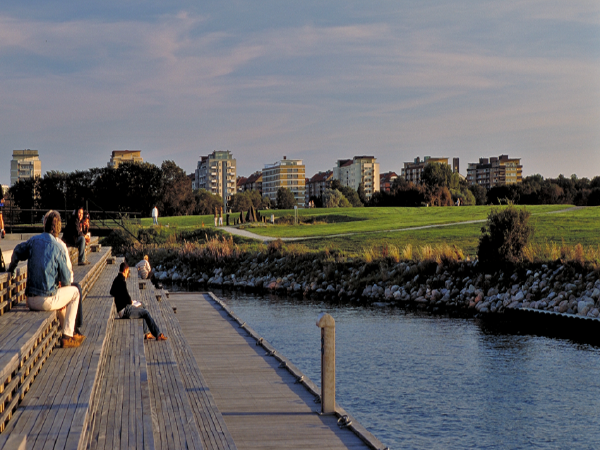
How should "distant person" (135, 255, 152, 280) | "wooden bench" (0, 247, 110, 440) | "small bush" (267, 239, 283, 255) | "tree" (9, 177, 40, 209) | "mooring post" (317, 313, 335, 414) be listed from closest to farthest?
"wooden bench" (0, 247, 110, 440)
"mooring post" (317, 313, 335, 414)
"distant person" (135, 255, 152, 280)
"small bush" (267, 239, 283, 255)
"tree" (9, 177, 40, 209)

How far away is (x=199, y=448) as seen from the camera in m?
6.39

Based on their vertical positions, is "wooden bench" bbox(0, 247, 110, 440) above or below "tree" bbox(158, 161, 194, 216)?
below

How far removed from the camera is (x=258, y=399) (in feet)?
33.0

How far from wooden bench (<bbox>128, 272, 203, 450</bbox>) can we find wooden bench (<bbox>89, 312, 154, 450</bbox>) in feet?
1.05

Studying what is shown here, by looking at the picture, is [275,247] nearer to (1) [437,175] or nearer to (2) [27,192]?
(1) [437,175]

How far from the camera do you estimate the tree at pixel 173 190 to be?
94.9m

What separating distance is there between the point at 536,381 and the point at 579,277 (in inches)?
423

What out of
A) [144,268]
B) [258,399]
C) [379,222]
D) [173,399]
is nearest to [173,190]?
[379,222]

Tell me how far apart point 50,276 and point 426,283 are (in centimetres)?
2087

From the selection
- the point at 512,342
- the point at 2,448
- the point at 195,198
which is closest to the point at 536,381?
the point at 512,342

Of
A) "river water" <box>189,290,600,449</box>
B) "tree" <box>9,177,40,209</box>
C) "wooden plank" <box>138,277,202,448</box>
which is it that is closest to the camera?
"wooden plank" <box>138,277,202,448</box>

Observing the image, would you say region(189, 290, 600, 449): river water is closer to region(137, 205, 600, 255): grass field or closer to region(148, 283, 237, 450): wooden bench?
region(148, 283, 237, 450): wooden bench

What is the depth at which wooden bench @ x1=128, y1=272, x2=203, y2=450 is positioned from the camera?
6618 millimetres

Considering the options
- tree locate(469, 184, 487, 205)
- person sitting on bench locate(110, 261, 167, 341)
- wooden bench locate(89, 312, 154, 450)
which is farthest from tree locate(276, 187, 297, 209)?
wooden bench locate(89, 312, 154, 450)
